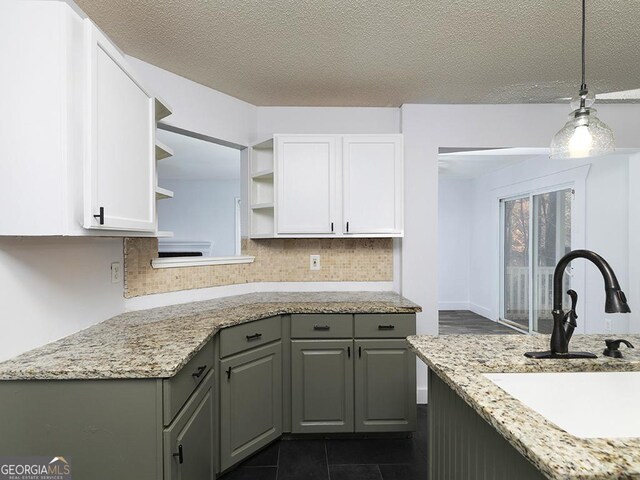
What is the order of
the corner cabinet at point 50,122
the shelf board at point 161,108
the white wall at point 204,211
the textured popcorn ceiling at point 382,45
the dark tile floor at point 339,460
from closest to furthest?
the corner cabinet at point 50,122, the textured popcorn ceiling at point 382,45, the shelf board at point 161,108, the dark tile floor at point 339,460, the white wall at point 204,211

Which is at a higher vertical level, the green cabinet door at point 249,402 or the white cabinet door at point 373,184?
the white cabinet door at point 373,184

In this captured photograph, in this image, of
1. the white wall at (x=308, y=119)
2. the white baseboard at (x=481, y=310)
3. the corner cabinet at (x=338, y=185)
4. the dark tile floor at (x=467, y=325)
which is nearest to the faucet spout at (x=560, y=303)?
the corner cabinet at (x=338, y=185)

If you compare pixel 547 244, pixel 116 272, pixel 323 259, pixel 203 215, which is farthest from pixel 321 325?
pixel 203 215

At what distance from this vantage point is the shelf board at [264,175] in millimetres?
2752

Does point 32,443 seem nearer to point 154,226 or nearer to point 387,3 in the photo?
point 154,226

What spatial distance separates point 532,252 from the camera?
16.0 ft

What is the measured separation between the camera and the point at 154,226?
69.9 inches

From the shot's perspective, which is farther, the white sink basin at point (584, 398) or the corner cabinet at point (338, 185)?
the corner cabinet at point (338, 185)

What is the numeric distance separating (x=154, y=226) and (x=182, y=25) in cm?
102

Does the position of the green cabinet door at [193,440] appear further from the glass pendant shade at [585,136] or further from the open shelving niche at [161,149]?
the glass pendant shade at [585,136]

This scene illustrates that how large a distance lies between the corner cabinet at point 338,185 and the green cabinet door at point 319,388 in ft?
2.58

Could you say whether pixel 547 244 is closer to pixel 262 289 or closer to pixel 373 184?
pixel 373 184

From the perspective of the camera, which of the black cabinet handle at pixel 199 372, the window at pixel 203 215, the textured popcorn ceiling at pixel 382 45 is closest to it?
the black cabinet handle at pixel 199 372

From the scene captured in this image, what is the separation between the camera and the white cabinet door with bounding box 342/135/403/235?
266 centimetres
